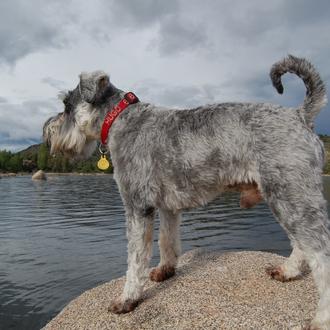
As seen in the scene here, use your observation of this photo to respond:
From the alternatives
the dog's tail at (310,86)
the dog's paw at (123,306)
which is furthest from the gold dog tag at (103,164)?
the dog's tail at (310,86)

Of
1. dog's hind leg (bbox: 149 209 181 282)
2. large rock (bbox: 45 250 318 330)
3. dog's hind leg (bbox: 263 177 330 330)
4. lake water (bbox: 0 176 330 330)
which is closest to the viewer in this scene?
dog's hind leg (bbox: 263 177 330 330)

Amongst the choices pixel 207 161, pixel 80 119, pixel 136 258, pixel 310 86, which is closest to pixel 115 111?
pixel 80 119

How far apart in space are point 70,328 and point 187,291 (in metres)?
2.09

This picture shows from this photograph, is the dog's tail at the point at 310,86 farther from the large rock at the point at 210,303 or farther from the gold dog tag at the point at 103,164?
the gold dog tag at the point at 103,164

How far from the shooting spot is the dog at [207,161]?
5.77 m

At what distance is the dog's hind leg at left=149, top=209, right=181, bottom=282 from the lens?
807cm

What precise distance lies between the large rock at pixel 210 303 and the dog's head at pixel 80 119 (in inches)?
116

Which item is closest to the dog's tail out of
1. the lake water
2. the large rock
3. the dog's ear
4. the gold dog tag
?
the large rock

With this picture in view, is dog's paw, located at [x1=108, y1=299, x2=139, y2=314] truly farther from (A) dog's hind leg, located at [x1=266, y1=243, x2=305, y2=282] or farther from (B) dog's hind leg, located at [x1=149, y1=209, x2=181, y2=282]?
(A) dog's hind leg, located at [x1=266, y1=243, x2=305, y2=282]

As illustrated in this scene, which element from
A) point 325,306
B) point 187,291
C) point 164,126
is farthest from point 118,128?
point 325,306

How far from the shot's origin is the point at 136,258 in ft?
22.7

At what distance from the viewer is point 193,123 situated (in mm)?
6668

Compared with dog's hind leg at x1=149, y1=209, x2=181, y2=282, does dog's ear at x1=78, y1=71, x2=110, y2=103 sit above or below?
above

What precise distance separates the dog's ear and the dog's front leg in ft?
7.73
